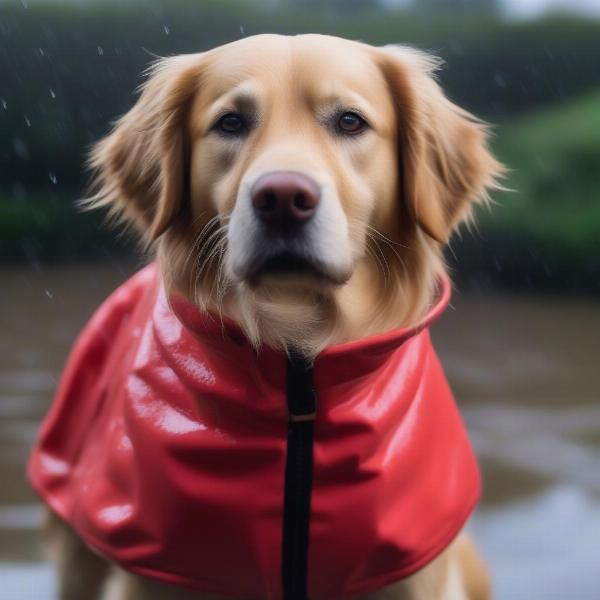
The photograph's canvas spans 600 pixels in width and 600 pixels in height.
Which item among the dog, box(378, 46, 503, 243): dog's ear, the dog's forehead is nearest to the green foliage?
box(378, 46, 503, 243): dog's ear

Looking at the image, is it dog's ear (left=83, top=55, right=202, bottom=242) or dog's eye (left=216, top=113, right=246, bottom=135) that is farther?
dog's ear (left=83, top=55, right=202, bottom=242)

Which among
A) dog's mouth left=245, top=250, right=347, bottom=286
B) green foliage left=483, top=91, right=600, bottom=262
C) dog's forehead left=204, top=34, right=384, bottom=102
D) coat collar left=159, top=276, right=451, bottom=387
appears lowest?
green foliage left=483, top=91, right=600, bottom=262

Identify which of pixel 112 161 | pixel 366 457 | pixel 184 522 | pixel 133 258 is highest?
pixel 112 161

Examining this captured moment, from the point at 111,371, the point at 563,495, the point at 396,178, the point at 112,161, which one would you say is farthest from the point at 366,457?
the point at 563,495

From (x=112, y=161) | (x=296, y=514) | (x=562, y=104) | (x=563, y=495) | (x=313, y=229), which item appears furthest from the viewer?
(x=562, y=104)

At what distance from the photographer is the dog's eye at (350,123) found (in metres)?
1.94

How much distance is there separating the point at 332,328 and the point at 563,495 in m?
1.67

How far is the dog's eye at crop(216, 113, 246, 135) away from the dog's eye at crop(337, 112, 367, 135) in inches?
7.4

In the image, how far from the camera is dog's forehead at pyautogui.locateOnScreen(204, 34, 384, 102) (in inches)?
75.8

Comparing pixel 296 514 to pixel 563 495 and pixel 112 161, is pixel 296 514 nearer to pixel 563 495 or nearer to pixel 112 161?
pixel 112 161

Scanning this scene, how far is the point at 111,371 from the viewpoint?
236 cm

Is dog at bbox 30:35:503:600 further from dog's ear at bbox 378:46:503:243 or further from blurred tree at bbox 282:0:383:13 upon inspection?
blurred tree at bbox 282:0:383:13

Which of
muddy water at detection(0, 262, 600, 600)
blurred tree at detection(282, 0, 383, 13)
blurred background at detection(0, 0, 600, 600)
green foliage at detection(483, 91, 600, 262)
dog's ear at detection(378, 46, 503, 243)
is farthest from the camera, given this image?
blurred tree at detection(282, 0, 383, 13)

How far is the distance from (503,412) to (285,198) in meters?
2.66
